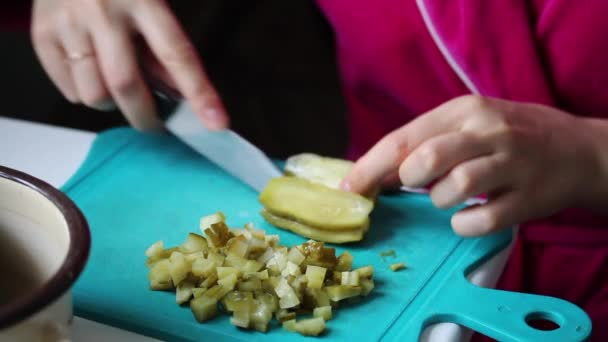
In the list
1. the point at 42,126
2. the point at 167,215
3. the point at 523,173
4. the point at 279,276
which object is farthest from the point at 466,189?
the point at 42,126

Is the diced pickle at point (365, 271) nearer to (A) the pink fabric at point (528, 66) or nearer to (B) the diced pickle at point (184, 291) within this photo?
(B) the diced pickle at point (184, 291)

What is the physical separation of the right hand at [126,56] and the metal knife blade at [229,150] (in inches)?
0.8

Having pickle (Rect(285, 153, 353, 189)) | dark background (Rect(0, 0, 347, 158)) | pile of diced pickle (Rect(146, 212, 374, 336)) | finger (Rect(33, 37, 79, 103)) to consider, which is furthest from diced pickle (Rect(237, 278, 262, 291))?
dark background (Rect(0, 0, 347, 158))

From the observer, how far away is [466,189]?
80cm

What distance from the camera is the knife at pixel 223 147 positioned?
918 millimetres

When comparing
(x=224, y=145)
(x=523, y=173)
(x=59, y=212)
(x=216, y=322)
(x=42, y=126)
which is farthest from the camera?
(x=42, y=126)

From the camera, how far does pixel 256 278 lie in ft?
2.39

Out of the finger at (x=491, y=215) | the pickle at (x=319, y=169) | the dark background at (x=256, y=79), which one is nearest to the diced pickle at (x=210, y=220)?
the pickle at (x=319, y=169)

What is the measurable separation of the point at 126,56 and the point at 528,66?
48cm

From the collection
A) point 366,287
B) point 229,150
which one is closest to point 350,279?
point 366,287

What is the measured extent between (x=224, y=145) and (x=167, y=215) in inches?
4.1

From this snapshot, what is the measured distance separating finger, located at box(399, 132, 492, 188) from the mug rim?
35 cm

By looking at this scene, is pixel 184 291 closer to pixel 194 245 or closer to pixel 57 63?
pixel 194 245

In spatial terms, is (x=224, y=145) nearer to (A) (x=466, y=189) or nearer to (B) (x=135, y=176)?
(B) (x=135, y=176)
